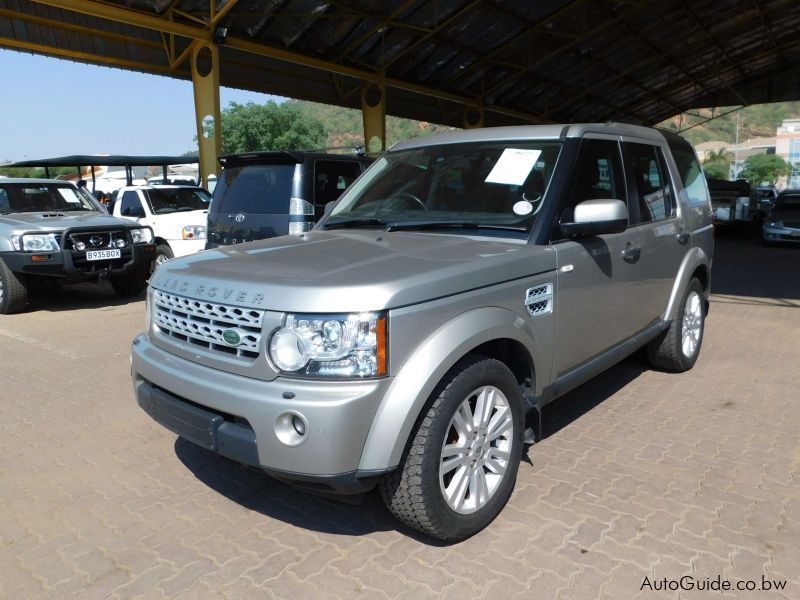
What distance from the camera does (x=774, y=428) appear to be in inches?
165

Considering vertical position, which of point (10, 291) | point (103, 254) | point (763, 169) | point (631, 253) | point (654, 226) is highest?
point (763, 169)

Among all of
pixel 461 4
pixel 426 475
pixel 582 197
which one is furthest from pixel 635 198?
pixel 461 4

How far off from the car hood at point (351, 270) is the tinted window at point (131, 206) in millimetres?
8442

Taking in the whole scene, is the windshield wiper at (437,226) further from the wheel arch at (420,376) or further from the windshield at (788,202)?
the windshield at (788,202)

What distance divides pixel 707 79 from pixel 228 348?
117 feet

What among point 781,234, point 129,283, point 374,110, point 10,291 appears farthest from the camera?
point 374,110

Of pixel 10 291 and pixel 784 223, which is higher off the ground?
pixel 784 223

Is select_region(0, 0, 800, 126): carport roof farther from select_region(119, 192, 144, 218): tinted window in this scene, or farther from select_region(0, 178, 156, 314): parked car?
select_region(0, 178, 156, 314): parked car

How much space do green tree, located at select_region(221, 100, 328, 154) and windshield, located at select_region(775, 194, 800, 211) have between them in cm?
5889

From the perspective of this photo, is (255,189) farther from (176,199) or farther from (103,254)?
(176,199)

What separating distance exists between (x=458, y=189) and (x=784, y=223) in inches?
629

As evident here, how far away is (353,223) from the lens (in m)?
3.89

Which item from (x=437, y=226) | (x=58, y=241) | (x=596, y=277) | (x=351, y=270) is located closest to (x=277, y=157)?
(x=58, y=241)

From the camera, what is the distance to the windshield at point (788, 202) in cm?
1730
